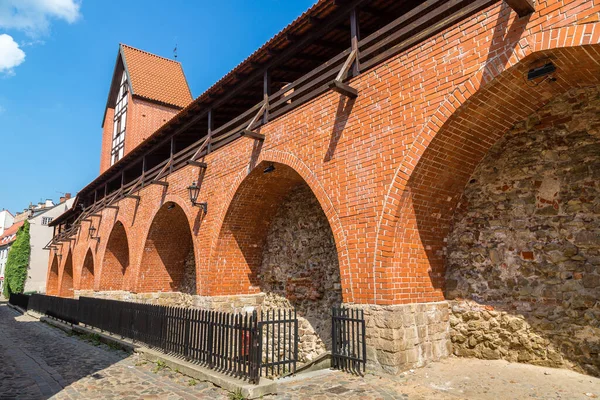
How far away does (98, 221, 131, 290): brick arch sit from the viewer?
17594 mm

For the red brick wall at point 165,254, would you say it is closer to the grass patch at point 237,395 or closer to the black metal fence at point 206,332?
the black metal fence at point 206,332

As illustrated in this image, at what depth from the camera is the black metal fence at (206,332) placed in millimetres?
5691

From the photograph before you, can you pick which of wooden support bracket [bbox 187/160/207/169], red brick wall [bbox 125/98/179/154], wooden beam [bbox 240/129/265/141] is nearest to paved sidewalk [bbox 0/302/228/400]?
→ wooden beam [bbox 240/129/265/141]

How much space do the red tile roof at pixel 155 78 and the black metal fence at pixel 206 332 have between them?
14237 mm

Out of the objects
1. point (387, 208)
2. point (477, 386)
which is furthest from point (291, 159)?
point (477, 386)

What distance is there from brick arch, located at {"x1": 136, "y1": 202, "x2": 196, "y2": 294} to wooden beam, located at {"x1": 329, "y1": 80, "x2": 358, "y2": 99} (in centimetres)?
869

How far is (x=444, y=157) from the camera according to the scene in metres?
5.73

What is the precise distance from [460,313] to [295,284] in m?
4.19

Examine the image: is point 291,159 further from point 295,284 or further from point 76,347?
point 76,347

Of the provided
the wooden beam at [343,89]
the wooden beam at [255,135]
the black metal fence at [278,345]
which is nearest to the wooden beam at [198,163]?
the wooden beam at [255,135]

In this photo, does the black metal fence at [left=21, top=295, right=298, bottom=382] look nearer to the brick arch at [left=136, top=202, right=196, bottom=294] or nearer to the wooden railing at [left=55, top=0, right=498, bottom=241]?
the brick arch at [left=136, top=202, right=196, bottom=294]

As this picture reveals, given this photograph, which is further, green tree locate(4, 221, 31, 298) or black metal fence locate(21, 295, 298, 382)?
green tree locate(4, 221, 31, 298)

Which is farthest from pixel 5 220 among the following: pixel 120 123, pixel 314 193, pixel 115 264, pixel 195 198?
pixel 314 193

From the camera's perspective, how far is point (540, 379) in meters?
4.91
